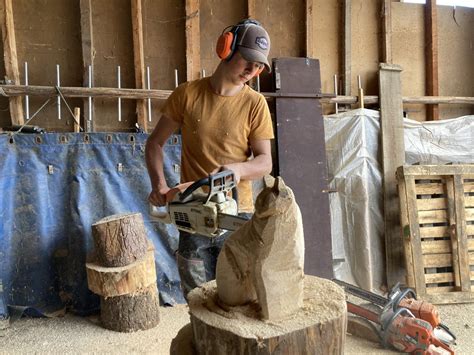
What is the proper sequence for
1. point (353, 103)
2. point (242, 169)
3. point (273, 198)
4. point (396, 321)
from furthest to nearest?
point (353, 103) → point (396, 321) → point (242, 169) → point (273, 198)

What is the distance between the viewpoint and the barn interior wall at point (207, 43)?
331cm

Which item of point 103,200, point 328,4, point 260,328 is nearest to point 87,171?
point 103,200

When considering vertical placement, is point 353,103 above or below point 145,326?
above

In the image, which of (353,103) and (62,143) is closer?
(62,143)

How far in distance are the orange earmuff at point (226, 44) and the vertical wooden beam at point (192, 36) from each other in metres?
1.73

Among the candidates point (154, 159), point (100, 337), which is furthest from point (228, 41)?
point (100, 337)

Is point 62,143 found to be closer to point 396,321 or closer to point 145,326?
point 145,326

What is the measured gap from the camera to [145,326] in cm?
285

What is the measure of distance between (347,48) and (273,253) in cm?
329

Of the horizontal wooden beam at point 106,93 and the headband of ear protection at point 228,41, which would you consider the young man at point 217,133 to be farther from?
the horizontal wooden beam at point 106,93

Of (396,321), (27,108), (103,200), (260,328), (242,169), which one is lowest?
(396,321)

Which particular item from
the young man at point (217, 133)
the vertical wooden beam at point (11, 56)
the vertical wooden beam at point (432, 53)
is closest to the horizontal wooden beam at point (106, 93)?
the vertical wooden beam at point (11, 56)

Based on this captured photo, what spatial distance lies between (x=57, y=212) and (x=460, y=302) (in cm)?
352

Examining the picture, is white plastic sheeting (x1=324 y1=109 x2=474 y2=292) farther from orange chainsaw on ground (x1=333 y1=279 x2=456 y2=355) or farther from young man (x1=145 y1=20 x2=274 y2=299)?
young man (x1=145 y1=20 x2=274 y2=299)
